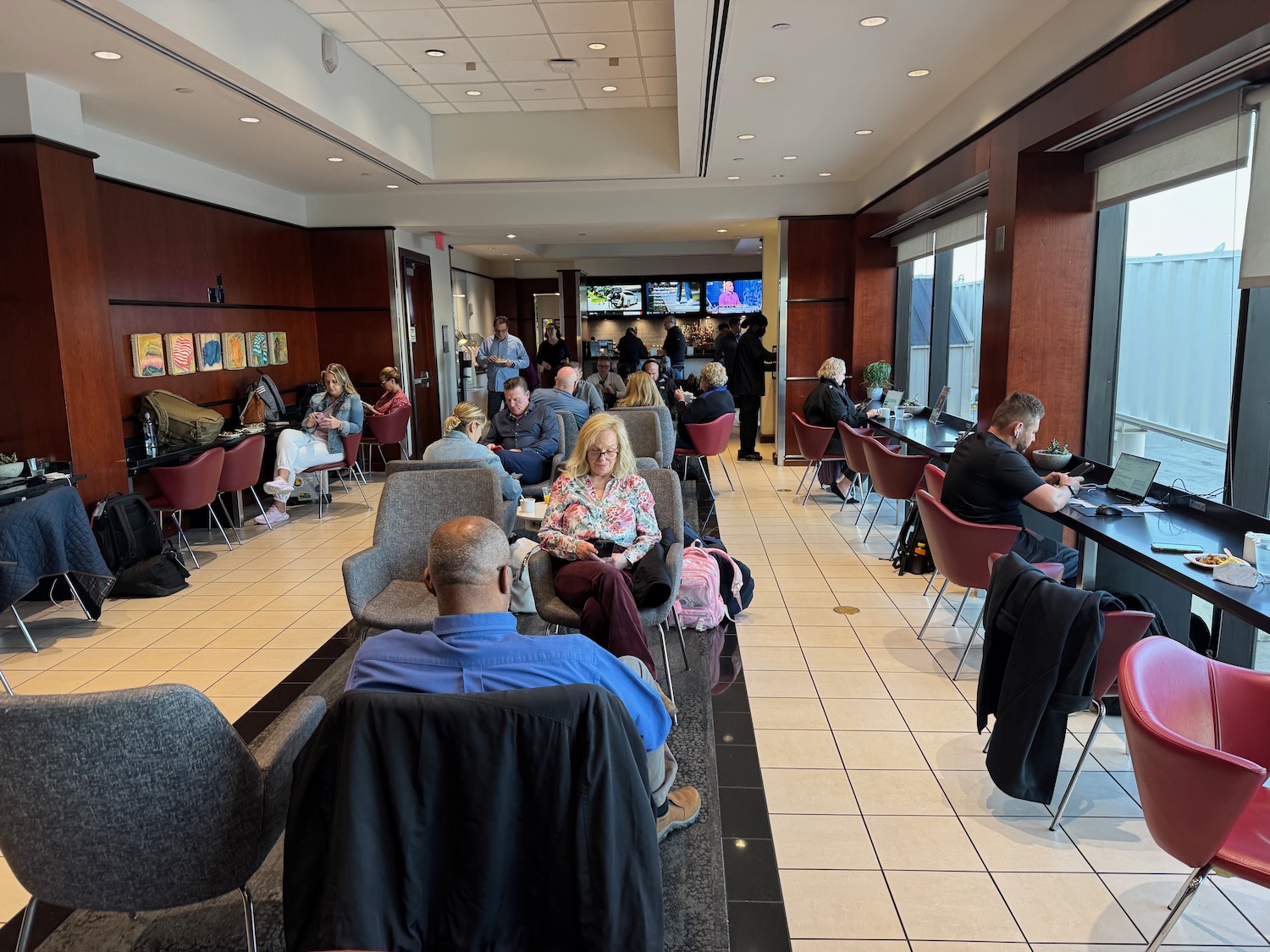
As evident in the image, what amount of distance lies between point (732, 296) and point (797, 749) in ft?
49.3

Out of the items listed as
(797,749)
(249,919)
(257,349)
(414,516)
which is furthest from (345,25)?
(249,919)

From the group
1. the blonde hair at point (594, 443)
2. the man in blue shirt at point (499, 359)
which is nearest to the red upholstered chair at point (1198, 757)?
the blonde hair at point (594, 443)

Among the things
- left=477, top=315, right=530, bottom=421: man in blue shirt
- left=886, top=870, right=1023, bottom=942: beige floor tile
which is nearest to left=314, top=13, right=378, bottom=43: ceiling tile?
left=477, top=315, right=530, bottom=421: man in blue shirt

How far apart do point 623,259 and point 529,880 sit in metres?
16.8

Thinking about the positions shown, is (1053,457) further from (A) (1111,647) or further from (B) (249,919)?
(B) (249,919)

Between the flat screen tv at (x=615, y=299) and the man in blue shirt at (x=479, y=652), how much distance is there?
1624 cm

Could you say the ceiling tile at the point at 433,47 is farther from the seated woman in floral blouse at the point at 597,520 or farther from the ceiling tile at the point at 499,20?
the seated woman in floral blouse at the point at 597,520

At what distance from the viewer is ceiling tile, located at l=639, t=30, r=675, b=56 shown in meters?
6.46

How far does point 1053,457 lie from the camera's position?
5117 millimetres

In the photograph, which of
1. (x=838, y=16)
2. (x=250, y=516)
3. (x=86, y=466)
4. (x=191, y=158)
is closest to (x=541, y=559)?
(x=838, y=16)

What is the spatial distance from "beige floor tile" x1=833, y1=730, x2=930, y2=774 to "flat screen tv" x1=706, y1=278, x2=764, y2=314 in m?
14.8

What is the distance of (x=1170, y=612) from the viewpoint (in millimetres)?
3955

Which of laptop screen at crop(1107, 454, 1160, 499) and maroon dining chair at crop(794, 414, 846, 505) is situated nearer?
laptop screen at crop(1107, 454, 1160, 499)

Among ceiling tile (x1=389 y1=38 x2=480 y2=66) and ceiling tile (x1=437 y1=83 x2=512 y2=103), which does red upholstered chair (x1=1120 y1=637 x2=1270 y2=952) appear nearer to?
ceiling tile (x1=389 y1=38 x2=480 y2=66)
